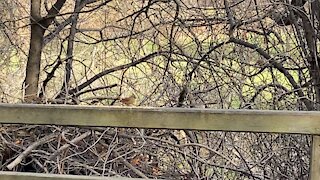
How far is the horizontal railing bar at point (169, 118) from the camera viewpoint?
2092 millimetres

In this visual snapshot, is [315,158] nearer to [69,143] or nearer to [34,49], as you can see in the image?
[69,143]

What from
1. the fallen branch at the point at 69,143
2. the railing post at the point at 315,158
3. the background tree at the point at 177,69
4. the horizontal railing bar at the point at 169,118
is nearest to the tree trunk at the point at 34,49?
the background tree at the point at 177,69

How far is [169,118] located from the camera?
2.16m

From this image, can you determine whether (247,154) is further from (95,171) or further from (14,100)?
(14,100)

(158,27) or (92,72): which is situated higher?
(158,27)

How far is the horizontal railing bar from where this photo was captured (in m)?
2.09

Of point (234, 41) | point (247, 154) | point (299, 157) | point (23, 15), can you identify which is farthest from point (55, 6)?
point (299, 157)

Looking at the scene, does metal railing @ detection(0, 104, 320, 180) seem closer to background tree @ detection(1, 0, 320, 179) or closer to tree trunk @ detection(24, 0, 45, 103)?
background tree @ detection(1, 0, 320, 179)

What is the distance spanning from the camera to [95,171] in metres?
3.13

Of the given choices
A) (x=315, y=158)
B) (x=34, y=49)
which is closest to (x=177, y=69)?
(x=34, y=49)

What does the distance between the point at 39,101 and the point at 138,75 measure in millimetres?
801

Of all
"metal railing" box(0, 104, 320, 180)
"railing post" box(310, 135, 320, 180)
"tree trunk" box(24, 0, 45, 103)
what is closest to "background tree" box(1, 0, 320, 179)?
"tree trunk" box(24, 0, 45, 103)

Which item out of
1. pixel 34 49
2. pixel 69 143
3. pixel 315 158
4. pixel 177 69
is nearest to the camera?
pixel 315 158

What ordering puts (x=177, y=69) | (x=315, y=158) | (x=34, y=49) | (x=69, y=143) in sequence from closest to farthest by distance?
(x=315, y=158) → (x=69, y=143) → (x=177, y=69) → (x=34, y=49)
